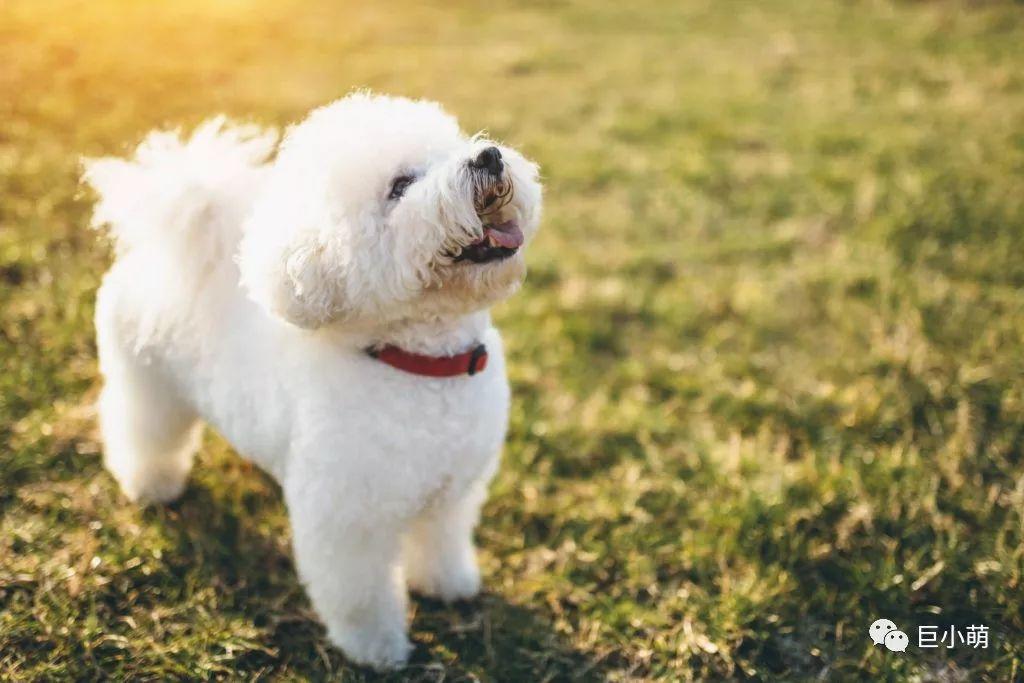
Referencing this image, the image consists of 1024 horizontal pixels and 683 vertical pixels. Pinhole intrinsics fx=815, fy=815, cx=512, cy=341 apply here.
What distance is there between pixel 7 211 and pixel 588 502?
11.0ft

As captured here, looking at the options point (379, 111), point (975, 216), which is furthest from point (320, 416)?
point (975, 216)

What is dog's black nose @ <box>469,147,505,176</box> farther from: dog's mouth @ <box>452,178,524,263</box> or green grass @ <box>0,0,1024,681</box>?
green grass @ <box>0,0,1024,681</box>

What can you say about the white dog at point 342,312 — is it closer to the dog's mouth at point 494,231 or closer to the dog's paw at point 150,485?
the dog's mouth at point 494,231

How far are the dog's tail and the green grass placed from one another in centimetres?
105

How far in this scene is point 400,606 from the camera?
244cm

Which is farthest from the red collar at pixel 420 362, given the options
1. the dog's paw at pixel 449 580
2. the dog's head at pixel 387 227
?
the dog's paw at pixel 449 580

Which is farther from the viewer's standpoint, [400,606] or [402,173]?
[400,606]

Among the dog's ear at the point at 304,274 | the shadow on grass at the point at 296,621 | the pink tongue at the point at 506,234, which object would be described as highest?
the pink tongue at the point at 506,234

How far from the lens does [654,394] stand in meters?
3.55

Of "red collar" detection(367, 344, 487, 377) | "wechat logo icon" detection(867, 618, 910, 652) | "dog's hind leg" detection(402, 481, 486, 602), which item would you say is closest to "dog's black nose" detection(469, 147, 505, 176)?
"red collar" detection(367, 344, 487, 377)

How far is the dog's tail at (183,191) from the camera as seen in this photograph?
7.31 ft

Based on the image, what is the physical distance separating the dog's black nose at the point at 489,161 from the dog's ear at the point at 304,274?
1.21ft

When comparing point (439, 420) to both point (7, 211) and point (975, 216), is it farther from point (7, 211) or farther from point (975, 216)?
point (975, 216)

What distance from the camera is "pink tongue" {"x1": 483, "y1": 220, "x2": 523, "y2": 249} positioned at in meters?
2.02
